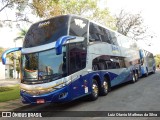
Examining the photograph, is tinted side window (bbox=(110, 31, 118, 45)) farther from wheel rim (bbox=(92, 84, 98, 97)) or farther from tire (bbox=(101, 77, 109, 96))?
wheel rim (bbox=(92, 84, 98, 97))

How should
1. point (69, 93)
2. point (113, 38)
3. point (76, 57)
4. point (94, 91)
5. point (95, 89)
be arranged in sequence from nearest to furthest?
point (69, 93) < point (76, 57) < point (94, 91) < point (95, 89) < point (113, 38)

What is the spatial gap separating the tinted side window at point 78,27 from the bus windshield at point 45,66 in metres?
1.41

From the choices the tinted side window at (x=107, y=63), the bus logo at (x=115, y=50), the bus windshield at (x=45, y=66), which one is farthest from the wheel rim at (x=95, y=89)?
the bus logo at (x=115, y=50)

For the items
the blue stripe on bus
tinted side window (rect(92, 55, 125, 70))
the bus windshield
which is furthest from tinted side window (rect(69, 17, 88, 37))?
the blue stripe on bus

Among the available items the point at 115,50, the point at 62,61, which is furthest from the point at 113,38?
the point at 62,61

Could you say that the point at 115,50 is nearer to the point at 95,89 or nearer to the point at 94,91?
the point at 95,89

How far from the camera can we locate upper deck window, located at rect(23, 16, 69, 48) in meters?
11.3

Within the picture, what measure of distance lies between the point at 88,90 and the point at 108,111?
251 centimetres

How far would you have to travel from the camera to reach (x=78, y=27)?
12.3m

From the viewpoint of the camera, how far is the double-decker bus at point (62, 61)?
10.5 metres

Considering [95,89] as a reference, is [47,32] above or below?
above

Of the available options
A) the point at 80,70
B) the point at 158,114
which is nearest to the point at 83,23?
the point at 80,70

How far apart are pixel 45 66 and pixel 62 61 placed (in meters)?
0.75

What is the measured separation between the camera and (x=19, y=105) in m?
12.9
